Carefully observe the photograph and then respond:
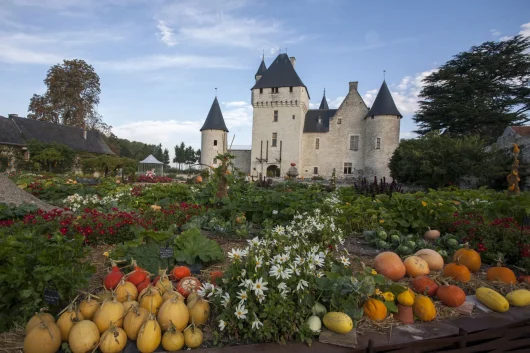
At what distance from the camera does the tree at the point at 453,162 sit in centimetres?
1342

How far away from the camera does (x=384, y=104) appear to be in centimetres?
2712

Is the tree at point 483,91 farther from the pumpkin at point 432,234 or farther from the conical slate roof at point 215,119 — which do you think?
the pumpkin at point 432,234

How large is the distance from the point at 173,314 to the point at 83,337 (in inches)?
16.9

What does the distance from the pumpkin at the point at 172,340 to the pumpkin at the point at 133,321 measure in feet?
0.50

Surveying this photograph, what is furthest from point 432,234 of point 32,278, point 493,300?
point 32,278

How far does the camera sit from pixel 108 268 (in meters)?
2.53

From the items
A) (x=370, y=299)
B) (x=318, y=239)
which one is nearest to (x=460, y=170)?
(x=318, y=239)

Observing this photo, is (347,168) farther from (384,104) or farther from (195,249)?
(195,249)

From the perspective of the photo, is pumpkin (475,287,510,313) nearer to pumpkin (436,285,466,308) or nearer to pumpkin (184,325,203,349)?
pumpkin (436,285,466,308)

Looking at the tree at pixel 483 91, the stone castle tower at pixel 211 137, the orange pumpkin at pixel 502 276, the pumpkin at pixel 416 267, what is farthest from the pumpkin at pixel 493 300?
the stone castle tower at pixel 211 137

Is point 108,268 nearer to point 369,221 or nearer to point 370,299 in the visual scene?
point 370,299

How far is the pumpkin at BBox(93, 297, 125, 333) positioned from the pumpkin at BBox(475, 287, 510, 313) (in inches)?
94.3

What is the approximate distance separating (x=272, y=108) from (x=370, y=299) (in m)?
29.9

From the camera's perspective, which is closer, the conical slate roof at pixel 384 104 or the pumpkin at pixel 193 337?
the pumpkin at pixel 193 337
